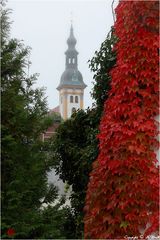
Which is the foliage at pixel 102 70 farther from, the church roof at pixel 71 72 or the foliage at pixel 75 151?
the church roof at pixel 71 72

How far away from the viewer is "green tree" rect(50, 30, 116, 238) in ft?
21.3

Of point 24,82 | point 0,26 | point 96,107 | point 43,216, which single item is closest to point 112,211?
point 43,216

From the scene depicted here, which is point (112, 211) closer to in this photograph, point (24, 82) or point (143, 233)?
point (143, 233)

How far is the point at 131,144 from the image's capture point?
3871 millimetres

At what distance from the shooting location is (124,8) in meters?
4.22

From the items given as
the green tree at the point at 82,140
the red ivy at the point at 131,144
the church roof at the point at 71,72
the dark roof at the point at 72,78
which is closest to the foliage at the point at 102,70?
the green tree at the point at 82,140

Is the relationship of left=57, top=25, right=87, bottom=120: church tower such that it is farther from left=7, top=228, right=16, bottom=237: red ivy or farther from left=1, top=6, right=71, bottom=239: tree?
left=7, top=228, right=16, bottom=237: red ivy

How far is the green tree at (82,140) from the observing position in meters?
6.48

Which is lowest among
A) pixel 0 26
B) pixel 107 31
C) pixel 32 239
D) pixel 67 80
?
pixel 32 239

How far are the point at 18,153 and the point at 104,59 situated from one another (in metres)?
2.90

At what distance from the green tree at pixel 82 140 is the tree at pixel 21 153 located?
5.36 ft

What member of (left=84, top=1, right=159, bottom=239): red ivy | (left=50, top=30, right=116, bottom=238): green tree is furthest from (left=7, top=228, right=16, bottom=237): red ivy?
(left=50, top=30, right=116, bottom=238): green tree

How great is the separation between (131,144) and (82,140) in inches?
150

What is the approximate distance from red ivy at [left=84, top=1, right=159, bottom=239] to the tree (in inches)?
22.3
